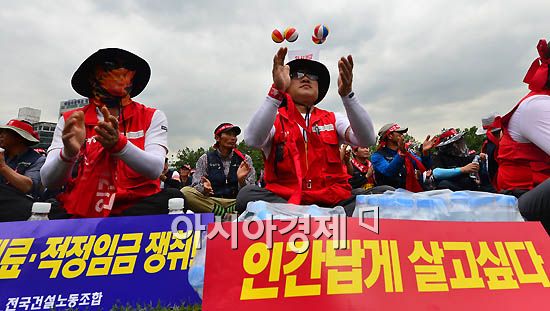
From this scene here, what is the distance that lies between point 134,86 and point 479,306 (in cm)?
246

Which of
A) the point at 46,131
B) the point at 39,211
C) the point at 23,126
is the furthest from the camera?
the point at 46,131

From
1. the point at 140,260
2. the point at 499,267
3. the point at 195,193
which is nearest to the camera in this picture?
the point at 499,267

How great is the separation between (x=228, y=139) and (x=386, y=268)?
4.29 metres

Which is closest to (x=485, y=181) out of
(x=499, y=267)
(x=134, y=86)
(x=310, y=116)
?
(x=310, y=116)

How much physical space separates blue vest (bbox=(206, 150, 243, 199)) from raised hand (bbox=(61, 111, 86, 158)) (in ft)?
10.2

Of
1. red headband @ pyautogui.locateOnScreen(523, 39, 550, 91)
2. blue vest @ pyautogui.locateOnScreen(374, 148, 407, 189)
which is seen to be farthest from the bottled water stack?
blue vest @ pyautogui.locateOnScreen(374, 148, 407, 189)

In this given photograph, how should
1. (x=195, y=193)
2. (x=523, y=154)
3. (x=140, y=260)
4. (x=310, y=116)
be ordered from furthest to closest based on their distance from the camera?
(x=195, y=193)
(x=310, y=116)
(x=523, y=154)
(x=140, y=260)

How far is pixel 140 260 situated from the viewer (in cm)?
167

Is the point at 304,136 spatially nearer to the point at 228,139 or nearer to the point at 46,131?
the point at 228,139

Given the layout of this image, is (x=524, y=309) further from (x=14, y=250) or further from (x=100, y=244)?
(x=14, y=250)

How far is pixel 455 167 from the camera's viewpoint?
479 centimetres

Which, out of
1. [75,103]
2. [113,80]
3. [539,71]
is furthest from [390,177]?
[75,103]

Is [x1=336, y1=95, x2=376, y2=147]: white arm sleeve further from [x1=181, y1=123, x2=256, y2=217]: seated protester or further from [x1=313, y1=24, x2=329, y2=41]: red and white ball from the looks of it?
[x1=181, y1=123, x2=256, y2=217]: seated protester

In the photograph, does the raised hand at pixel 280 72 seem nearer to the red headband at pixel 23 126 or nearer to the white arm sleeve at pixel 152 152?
the white arm sleeve at pixel 152 152
